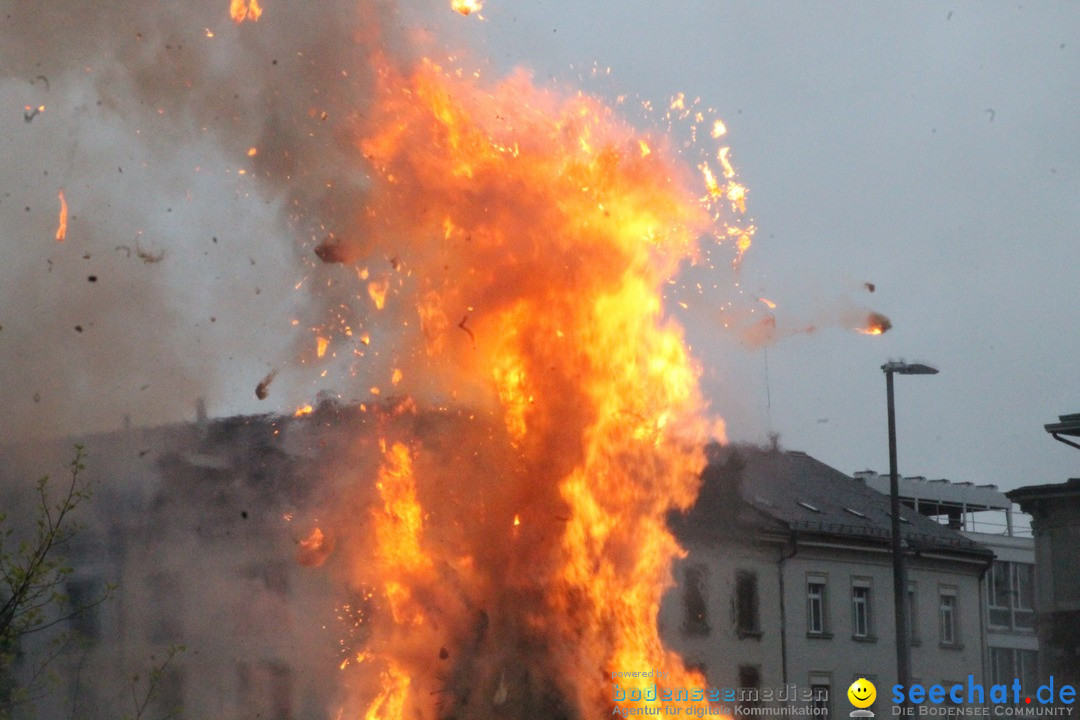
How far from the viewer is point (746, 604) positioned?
29250 mm

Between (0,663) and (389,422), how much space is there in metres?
5.73

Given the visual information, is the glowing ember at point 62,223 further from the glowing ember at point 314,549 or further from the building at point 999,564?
the building at point 999,564

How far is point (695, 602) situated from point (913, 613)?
32.8 ft

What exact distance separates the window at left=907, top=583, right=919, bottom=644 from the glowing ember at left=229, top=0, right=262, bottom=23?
2589 cm

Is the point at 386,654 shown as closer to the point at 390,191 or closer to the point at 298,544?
the point at 298,544

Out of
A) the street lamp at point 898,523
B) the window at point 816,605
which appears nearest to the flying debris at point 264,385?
the street lamp at point 898,523

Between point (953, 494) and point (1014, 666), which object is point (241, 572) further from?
point (953, 494)

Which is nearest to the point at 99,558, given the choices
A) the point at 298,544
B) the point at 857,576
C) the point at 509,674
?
the point at 298,544

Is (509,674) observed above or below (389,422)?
below

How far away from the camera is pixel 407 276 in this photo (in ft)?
50.2

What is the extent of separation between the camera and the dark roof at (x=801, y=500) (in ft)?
87.6

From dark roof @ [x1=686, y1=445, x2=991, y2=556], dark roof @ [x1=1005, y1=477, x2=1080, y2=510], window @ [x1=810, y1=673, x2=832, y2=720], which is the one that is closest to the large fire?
dark roof @ [x1=686, y1=445, x2=991, y2=556]

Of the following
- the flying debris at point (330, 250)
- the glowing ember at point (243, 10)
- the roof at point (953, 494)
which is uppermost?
the glowing ember at point (243, 10)

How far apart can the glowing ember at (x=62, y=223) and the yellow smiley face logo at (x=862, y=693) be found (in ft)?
77.4
